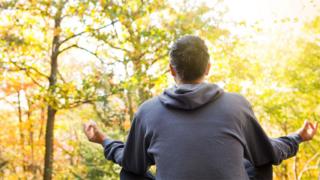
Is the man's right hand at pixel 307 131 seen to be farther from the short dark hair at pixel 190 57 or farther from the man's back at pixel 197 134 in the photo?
the short dark hair at pixel 190 57

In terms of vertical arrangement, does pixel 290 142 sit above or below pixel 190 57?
below

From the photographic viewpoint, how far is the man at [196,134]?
1461mm

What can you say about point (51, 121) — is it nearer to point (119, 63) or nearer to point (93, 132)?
point (119, 63)

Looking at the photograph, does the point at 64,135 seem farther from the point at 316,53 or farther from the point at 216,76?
the point at 316,53

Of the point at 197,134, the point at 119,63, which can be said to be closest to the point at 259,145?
the point at 197,134

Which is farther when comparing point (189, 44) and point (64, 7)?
point (64, 7)

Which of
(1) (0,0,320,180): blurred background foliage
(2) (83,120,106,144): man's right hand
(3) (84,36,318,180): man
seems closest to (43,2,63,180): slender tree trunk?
(1) (0,0,320,180): blurred background foliage

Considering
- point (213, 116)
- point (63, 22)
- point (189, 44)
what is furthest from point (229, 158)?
point (63, 22)

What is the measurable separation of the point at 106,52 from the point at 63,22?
4.75 feet

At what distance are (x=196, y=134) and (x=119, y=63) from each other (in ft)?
27.0

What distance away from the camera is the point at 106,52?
11.3 m

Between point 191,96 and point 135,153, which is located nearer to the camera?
point 191,96

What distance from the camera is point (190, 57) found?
1.56m

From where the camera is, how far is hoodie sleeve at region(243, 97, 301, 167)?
157 cm
